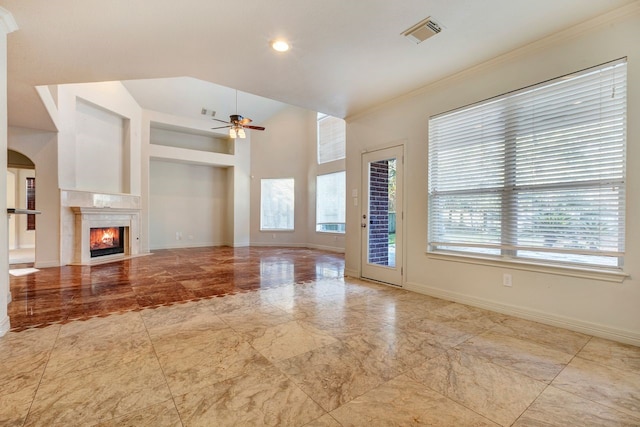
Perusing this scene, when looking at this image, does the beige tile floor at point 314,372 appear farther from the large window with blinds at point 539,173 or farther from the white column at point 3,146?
the large window with blinds at point 539,173

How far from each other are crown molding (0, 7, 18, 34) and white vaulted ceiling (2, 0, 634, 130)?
4 cm

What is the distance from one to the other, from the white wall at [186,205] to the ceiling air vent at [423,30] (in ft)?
25.9

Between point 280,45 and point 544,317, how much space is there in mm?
3592

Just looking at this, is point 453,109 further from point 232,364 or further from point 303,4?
point 232,364

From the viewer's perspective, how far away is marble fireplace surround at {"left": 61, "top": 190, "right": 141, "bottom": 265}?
5.70 m

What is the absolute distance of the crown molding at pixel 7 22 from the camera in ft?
7.71

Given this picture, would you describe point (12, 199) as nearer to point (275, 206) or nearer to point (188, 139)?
point (188, 139)

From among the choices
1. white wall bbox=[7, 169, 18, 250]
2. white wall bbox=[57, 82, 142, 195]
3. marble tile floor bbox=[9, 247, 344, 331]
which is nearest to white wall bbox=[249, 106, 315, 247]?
marble tile floor bbox=[9, 247, 344, 331]

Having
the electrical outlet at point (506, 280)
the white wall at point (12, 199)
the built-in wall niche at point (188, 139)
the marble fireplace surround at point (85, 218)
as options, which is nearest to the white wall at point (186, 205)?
the built-in wall niche at point (188, 139)

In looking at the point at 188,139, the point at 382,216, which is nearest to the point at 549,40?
the point at 382,216

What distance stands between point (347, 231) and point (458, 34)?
10.4ft

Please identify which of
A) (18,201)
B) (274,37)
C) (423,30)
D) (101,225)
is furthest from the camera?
(18,201)

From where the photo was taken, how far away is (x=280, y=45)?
2.77 metres

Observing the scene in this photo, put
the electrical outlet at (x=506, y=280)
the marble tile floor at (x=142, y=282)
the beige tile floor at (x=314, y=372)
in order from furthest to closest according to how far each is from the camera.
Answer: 1. the marble tile floor at (x=142, y=282)
2. the electrical outlet at (x=506, y=280)
3. the beige tile floor at (x=314, y=372)
